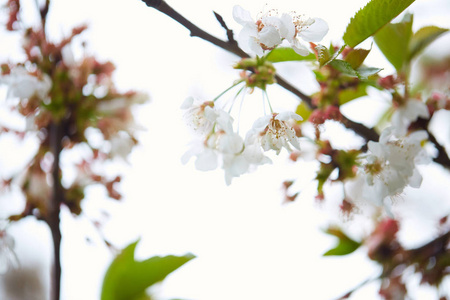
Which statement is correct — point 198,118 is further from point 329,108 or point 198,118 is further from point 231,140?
point 329,108

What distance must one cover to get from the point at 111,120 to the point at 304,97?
1.71 feet

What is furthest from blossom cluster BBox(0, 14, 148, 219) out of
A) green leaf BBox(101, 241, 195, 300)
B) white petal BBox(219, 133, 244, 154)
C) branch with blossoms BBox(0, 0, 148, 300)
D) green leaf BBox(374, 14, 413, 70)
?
green leaf BBox(374, 14, 413, 70)

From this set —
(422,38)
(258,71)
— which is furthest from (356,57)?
(422,38)

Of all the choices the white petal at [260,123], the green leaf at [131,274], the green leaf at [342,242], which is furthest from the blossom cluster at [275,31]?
the green leaf at [342,242]

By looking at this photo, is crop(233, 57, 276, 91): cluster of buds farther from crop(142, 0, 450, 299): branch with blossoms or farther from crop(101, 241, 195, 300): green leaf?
crop(101, 241, 195, 300): green leaf

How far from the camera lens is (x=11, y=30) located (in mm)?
1038

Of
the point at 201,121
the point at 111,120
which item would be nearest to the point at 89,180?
the point at 111,120

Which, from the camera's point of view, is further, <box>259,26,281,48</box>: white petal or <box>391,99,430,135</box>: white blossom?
<box>391,99,430,135</box>: white blossom

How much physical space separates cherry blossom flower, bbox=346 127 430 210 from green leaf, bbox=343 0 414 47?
0.55ft

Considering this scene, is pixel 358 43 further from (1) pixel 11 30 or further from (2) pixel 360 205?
(1) pixel 11 30

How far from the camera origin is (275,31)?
65 cm

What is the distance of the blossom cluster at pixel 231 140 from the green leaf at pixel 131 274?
0.21 metres

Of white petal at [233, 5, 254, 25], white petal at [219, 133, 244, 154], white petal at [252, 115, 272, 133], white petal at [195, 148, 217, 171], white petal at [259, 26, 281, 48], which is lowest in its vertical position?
white petal at [195, 148, 217, 171]

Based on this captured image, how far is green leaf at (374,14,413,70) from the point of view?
2.63ft
